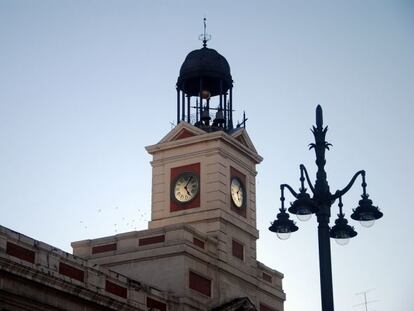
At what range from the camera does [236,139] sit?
165ft

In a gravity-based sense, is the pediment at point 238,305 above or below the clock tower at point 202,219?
below

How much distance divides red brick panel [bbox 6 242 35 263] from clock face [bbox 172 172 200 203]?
15362mm

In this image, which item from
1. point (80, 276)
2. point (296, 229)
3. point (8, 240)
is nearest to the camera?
point (296, 229)

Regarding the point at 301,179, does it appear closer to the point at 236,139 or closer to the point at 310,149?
the point at 310,149

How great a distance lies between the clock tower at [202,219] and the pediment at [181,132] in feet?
0.16

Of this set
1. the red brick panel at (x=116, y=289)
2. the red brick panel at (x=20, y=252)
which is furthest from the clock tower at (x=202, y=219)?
the red brick panel at (x=20, y=252)

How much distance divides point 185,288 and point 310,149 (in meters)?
21.1

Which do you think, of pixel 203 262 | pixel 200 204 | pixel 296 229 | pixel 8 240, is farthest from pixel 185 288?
pixel 296 229

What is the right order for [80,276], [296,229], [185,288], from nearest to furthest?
[296,229] → [80,276] → [185,288]

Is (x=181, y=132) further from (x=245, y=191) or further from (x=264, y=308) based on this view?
(x=264, y=308)

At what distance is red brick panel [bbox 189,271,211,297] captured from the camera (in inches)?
1743

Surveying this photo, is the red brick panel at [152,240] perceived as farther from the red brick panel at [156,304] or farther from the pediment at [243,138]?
the pediment at [243,138]

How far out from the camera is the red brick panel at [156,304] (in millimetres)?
40250

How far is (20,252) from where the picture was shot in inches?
1321
